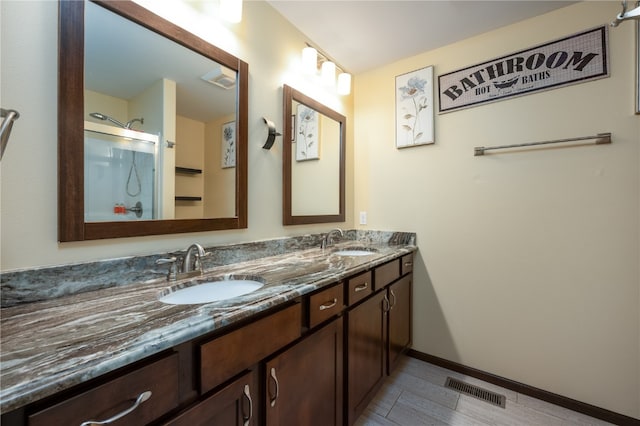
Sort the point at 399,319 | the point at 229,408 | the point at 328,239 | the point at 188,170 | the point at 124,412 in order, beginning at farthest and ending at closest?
1. the point at 328,239
2. the point at 399,319
3. the point at 188,170
4. the point at 229,408
5. the point at 124,412

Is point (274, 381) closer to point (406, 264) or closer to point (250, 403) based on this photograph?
point (250, 403)

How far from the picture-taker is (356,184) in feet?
7.98

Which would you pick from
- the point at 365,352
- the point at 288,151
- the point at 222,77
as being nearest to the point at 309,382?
the point at 365,352

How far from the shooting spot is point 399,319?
1.86 meters

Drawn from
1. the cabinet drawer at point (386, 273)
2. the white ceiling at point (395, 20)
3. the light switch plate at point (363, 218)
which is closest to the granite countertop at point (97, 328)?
the cabinet drawer at point (386, 273)

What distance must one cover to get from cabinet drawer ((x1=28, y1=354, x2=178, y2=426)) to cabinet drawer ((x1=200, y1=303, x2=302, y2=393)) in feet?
0.25

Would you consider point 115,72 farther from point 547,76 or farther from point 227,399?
point 547,76

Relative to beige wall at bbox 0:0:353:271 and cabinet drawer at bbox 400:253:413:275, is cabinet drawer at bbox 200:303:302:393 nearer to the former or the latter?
beige wall at bbox 0:0:353:271

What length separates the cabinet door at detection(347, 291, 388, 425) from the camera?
1287 millimetres

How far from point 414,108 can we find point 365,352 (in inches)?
69.7

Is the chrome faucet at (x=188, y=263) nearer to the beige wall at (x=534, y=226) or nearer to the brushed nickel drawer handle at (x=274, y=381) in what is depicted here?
the brushed nickel drawer handle at (x=274, y=381)

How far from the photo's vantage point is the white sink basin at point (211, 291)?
98 centimetres

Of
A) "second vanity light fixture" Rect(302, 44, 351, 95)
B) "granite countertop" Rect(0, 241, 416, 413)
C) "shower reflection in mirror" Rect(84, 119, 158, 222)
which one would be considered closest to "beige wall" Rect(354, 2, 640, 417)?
"second vanity light fixture" Rect(302, 44, 351, 95)

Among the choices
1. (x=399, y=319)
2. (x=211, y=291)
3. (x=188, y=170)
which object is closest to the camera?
(x=211, y=291)
